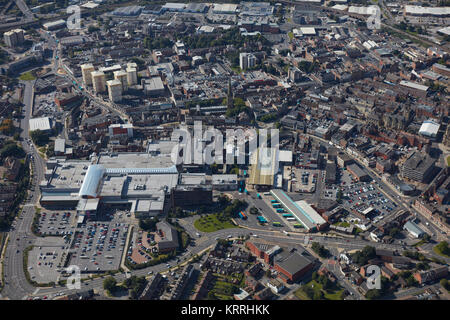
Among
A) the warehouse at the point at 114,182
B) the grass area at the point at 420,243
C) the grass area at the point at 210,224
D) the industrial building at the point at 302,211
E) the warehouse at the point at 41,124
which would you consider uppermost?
the warehouse at the point at 41,124

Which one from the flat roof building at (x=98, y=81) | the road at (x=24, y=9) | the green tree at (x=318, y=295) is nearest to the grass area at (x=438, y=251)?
the green tree at (x=318, y=295)

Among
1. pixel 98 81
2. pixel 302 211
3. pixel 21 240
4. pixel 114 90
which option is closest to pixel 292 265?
pixel 302 211

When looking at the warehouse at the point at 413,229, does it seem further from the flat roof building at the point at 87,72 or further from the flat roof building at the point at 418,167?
the flat roof building at the point at 87,72

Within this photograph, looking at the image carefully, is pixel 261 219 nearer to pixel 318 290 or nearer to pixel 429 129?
pixel 318 290

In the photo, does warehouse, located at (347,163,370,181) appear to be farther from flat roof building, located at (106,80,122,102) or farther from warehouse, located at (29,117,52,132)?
warehouse, located at (29,117,52,132)

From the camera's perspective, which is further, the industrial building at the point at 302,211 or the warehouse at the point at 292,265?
the industrial building at the point at 302,211

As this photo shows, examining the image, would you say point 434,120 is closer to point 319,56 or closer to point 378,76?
point 378,76
